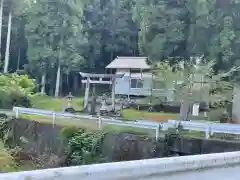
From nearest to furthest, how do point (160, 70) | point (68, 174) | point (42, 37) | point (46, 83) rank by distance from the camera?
1. point (68, 174)
2. point (160, 70)
3. point (42, 37)
4. point (46, 83)

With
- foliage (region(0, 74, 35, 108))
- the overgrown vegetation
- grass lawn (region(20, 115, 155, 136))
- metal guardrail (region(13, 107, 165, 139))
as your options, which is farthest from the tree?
the overgrown vegetation

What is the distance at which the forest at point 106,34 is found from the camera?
72.2 ft

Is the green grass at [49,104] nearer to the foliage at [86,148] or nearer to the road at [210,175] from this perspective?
the foliage at [86,148]

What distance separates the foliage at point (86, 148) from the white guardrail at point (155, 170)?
8.81m

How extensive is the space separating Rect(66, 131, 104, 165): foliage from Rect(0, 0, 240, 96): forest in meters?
10.8

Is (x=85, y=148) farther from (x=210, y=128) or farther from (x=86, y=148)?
Result: (x=210, y=128)

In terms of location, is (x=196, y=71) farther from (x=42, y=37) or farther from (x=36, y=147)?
(x=42, y=37)

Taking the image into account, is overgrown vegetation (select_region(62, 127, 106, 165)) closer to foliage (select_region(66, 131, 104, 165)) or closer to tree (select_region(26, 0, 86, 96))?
foliage (select_region(66, 131, 104, 165))

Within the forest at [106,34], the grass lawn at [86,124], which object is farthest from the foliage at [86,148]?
the forest at [106,34]

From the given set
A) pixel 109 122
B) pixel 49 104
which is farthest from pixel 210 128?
pixel 49 104

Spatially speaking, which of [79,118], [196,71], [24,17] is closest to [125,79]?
[24,17]

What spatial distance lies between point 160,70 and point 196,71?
108 inches

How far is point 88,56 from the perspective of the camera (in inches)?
1371

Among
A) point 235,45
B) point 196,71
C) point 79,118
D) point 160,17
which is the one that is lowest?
Answer: point 79,118
